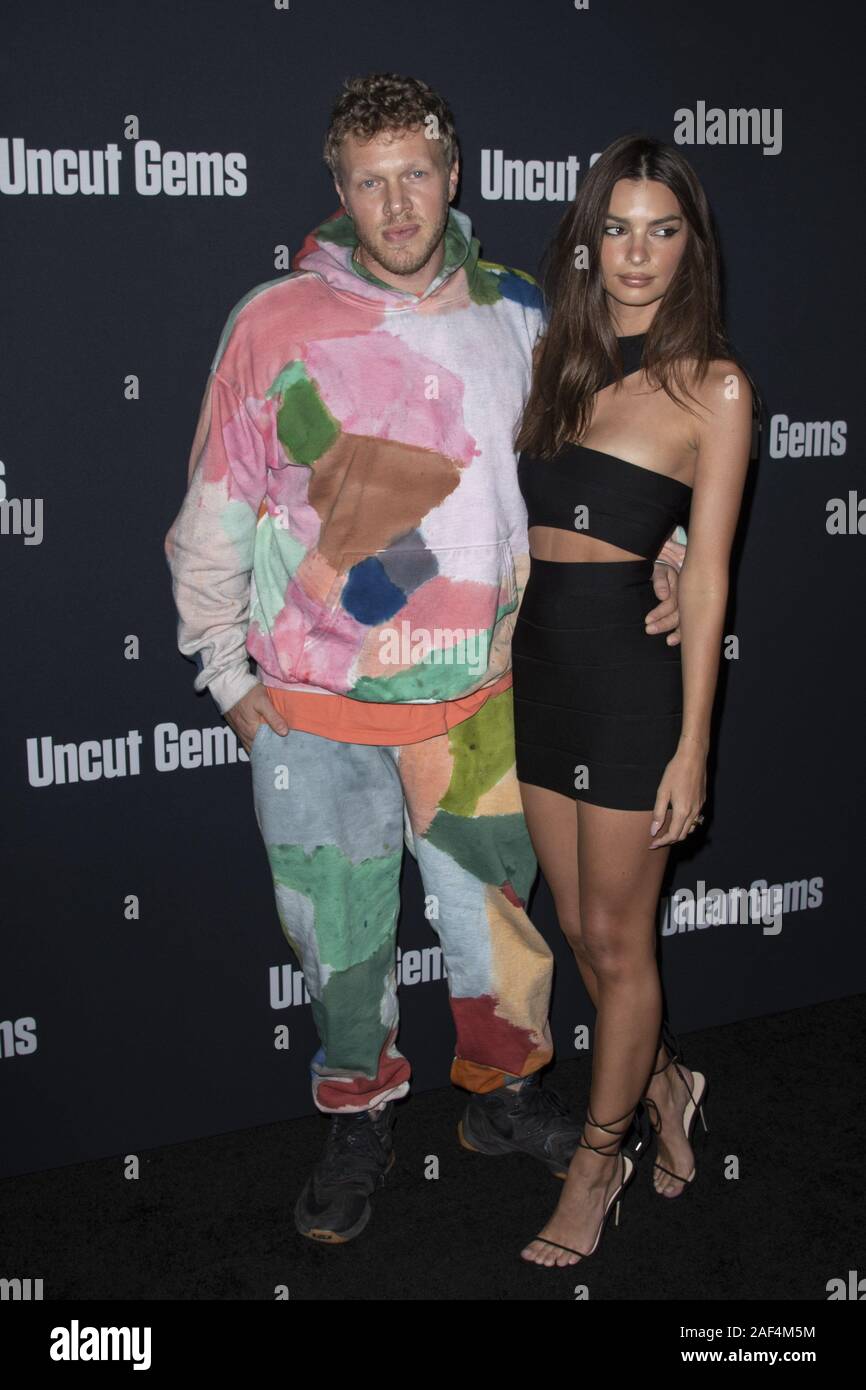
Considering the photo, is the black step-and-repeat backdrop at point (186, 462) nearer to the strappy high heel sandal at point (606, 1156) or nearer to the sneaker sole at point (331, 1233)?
the sneaker sole at point (331, 1233)

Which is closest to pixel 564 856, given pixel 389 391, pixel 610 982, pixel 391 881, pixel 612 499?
pixel 610 982

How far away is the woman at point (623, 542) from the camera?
1.98m

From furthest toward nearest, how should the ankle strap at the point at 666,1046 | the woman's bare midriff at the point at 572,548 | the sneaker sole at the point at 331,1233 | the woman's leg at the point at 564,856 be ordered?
the ankle strap at the point at 666,1046, the sneaker sole at the point at 331,1233, the woman's leg at the point at 564,856, the woman's bare midriff at the point at 572,548

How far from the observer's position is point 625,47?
99.2 inches

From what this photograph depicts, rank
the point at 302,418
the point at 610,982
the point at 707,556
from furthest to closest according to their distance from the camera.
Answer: the point at 610,982 → the point at 302,418 → the point at 707,556

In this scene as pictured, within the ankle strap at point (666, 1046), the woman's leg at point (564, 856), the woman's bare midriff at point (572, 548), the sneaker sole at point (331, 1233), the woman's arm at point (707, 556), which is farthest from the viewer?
the ankle strap at point (666, 1046)

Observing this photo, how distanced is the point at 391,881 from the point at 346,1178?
2.00ft

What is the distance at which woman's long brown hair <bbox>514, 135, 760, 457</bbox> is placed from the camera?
198 centimetres

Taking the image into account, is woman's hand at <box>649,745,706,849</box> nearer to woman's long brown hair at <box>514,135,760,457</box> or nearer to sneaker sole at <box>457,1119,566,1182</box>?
woman's long brown hair at <box>514,135,760,457</box>

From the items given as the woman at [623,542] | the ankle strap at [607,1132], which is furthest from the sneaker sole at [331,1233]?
the woman at [623,542]

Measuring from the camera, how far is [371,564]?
2.16m

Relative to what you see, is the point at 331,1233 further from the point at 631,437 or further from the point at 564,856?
the point at 631,437

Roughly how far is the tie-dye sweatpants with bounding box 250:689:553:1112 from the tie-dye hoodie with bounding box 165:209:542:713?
155mm
